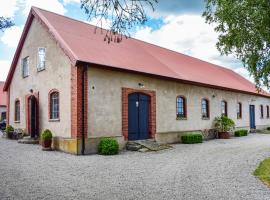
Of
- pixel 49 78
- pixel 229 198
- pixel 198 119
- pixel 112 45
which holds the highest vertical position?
pixel 112 45

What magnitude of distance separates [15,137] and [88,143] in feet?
25.6

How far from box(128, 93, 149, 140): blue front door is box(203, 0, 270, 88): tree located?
17.4 feet

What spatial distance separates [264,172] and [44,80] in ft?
37.3

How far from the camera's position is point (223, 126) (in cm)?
2095

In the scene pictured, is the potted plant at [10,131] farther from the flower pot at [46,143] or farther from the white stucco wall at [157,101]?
the white stucco wall at [157,101]

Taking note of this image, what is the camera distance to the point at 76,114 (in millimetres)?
12539

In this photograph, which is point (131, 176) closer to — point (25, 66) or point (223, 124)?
point (25, 66)

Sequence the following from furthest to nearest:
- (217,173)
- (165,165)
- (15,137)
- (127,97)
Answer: (15,137), (127,97), (165,165), (217,173)

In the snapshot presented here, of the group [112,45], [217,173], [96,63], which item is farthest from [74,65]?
[217,173]

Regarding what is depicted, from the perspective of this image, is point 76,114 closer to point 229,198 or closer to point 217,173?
point 217,173

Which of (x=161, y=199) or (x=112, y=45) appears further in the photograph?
(x=112, y=45)

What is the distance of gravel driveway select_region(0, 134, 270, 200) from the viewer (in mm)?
6559

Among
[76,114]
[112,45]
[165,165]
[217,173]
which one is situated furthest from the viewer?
[112,45]

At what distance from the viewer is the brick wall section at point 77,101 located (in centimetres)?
1254
